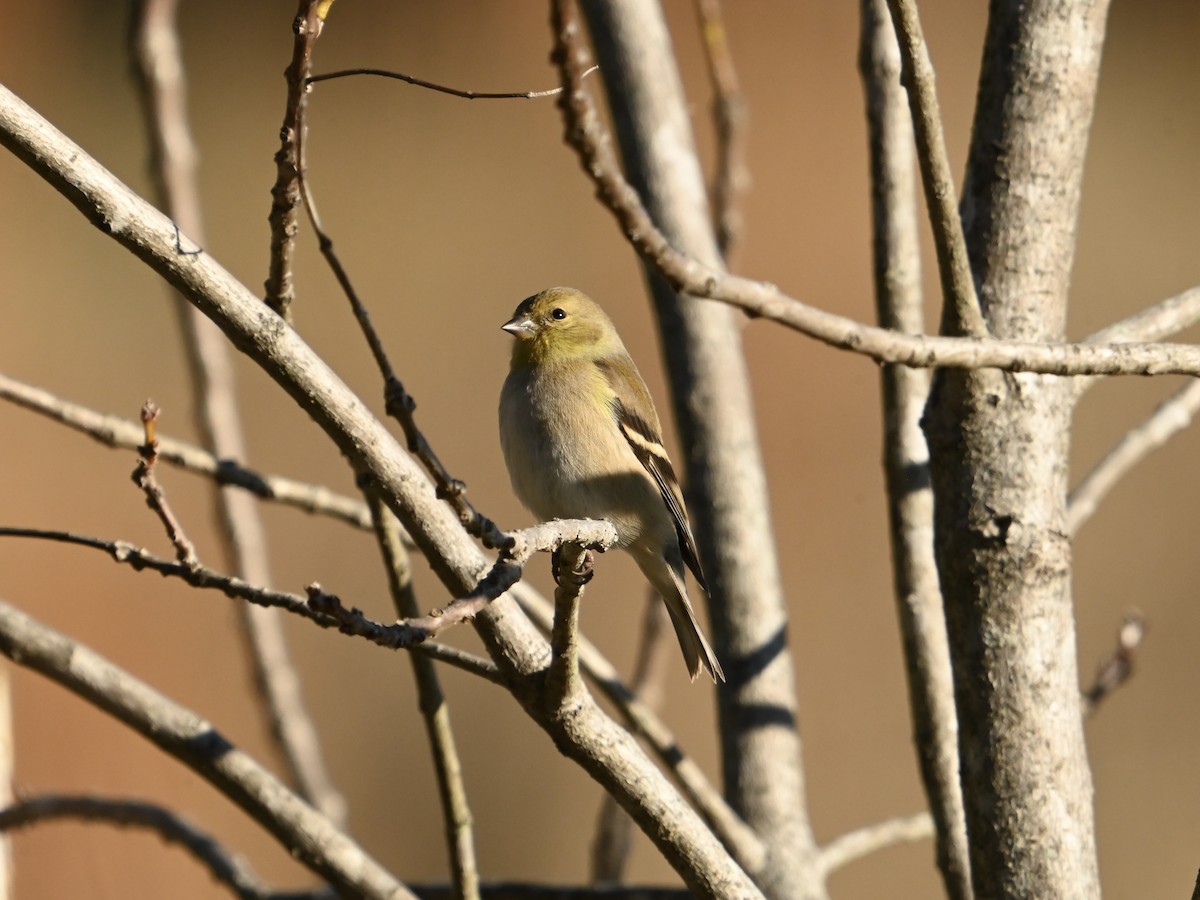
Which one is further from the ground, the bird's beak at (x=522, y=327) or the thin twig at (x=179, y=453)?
the bird's beak at (x=522, y=327)

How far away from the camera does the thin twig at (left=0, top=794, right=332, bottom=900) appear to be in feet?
7.88

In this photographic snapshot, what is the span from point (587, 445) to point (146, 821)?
144 centimetres

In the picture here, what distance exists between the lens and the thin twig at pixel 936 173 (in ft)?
5.24

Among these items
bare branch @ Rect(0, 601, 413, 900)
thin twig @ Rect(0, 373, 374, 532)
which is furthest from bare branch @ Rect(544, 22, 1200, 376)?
bare branch @ Rect(0, 601, 413, 900)

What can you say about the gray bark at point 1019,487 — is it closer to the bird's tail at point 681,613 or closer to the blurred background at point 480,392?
the bird's tail at point 681,613

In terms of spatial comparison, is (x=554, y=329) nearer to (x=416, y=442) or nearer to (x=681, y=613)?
(x=681, y=613)

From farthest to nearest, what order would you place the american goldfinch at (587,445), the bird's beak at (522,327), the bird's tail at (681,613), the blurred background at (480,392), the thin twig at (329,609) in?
the blurred background at (480,392) → the bird's beak at (522,327) → the american goldfinch at (587,445) → the bird's tail at (681,613) → the thin twig at (329,609)

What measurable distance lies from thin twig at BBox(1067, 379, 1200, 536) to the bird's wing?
1.19m

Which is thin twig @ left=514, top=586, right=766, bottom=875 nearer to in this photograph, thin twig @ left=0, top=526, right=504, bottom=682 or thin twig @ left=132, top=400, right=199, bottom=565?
thin twig @ left=0, top=526, right=504, bottom=682

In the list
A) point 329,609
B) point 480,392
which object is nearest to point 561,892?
point 329,609

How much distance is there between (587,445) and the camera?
3.41 metres

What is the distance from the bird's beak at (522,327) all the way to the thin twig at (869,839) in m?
1.63

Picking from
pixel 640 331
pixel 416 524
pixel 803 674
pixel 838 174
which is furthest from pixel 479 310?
pixel 416 524

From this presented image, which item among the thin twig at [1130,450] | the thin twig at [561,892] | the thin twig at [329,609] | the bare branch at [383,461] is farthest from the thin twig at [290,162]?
the thin twig at [1130,450]
